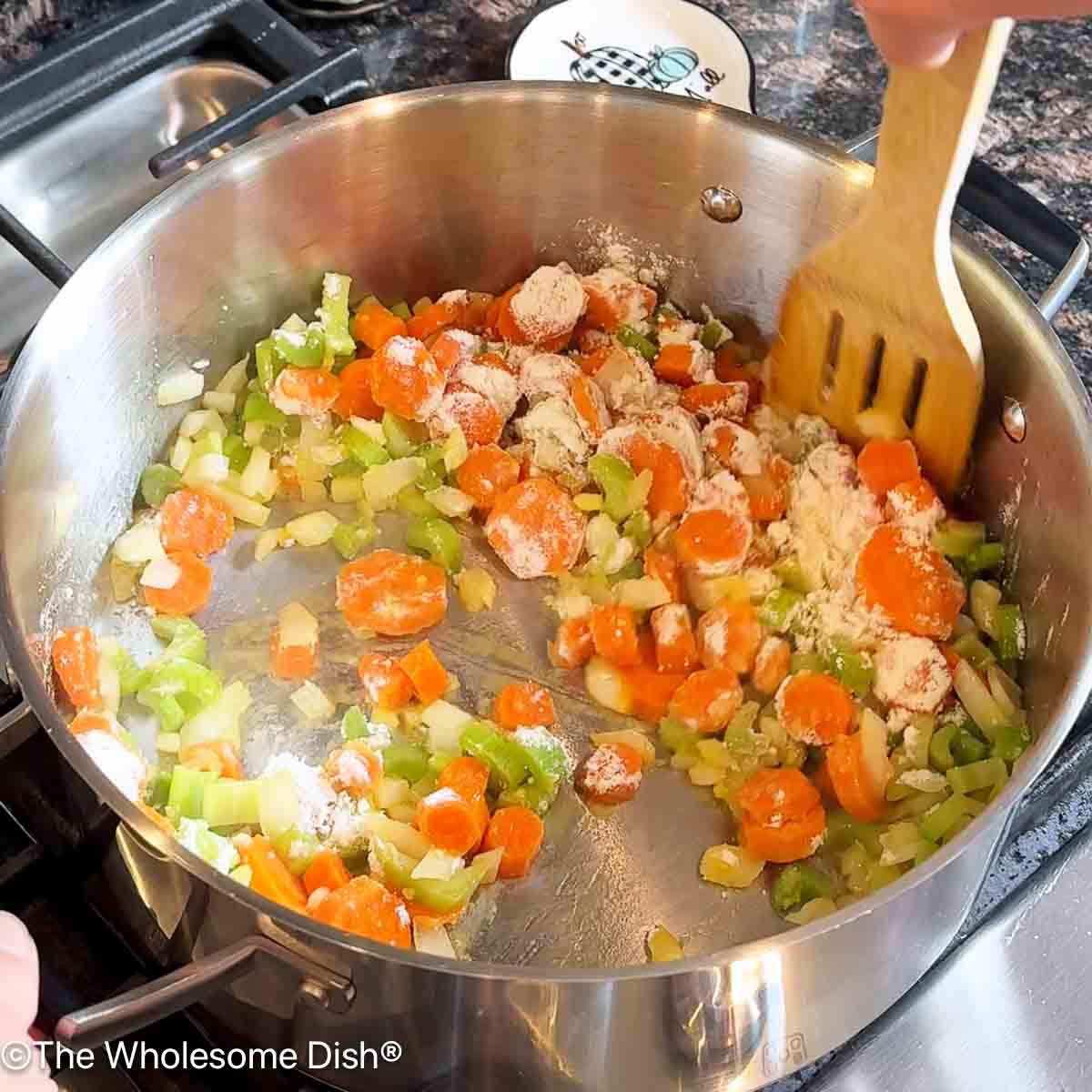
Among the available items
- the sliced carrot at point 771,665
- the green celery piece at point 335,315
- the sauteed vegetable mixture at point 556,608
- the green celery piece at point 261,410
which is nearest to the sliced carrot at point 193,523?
the sauteed vegetable mixture at point 556,608

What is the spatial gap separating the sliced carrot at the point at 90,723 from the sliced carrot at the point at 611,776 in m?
0.41

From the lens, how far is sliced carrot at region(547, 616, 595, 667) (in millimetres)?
1298

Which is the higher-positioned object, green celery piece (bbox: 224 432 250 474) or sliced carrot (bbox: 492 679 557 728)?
green celery piece (bbox: 224 432 250 474)

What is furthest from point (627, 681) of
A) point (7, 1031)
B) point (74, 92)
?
point (74, 92)

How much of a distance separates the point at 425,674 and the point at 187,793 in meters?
0.24

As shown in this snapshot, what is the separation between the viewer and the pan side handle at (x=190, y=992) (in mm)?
813

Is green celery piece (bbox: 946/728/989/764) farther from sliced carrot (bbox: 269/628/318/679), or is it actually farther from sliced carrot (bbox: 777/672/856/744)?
sliced carrot (bbox: 269/628/318/679)

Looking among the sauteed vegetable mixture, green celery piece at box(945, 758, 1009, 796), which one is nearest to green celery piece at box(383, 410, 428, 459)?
the sauteed vegetable mixture

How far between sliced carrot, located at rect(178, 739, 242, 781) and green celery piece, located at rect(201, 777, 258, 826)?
29mm

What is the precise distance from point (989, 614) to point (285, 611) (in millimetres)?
668

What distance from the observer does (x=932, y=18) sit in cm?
84

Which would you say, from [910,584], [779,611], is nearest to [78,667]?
[779,611]

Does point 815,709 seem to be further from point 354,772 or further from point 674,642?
point 354,772

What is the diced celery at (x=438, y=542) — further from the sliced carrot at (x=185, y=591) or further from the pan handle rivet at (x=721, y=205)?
the pan handle rivet at (x=721, y=205)
